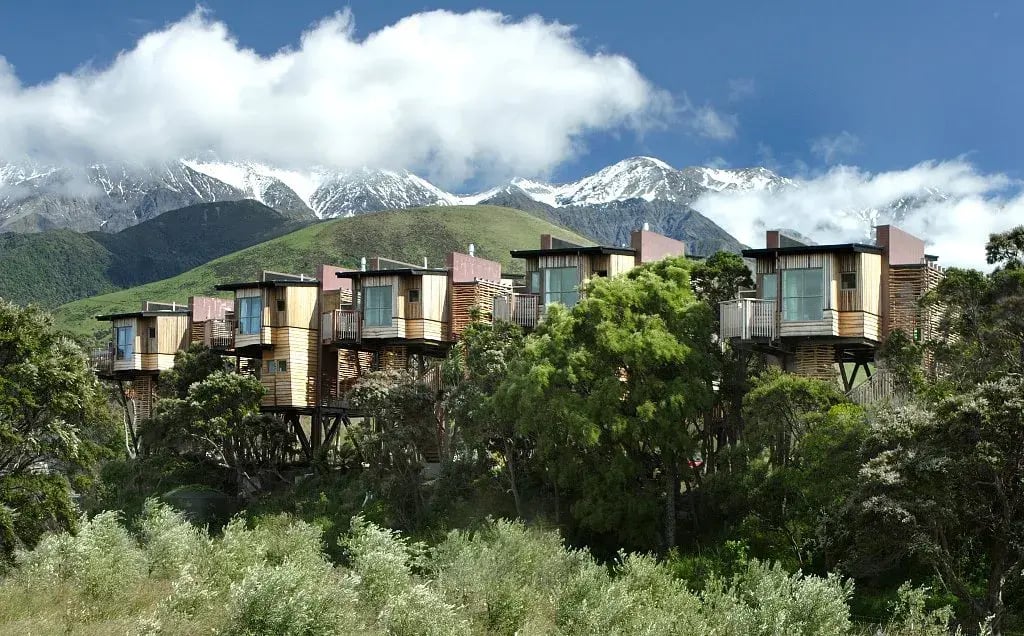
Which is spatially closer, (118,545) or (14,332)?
(14,332)

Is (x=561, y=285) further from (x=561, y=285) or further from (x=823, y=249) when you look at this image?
(x=823, y=249)

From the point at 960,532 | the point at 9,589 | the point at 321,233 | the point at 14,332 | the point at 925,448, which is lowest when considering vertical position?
the point at 9,589

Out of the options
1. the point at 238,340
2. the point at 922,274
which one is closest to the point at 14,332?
the point at 238,340

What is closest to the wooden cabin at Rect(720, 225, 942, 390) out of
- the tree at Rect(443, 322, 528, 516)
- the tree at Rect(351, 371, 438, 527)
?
the tree at Rect(443, 322, 528, 516)

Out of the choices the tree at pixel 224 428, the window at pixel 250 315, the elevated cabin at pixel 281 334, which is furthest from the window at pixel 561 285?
the window at pixel 250 315

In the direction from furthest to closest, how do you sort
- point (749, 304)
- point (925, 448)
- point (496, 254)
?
point (496, 254) → point (749, 304) → point (925, 448)

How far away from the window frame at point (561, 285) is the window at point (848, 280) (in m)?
10.7

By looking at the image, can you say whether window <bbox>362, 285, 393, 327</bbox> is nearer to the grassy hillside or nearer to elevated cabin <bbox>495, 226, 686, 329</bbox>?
elevated cabin <bbox>495, 226, 686, 329</bbox>

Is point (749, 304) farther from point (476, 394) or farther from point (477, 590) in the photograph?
point (477, 590)

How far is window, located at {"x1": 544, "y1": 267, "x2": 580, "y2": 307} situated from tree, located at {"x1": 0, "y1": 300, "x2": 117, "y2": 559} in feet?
61.7

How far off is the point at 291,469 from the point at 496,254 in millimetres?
119151

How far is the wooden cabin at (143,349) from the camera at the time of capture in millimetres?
63719

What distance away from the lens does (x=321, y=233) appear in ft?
620

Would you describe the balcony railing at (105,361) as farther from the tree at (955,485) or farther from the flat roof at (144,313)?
the tree at (955,485)
